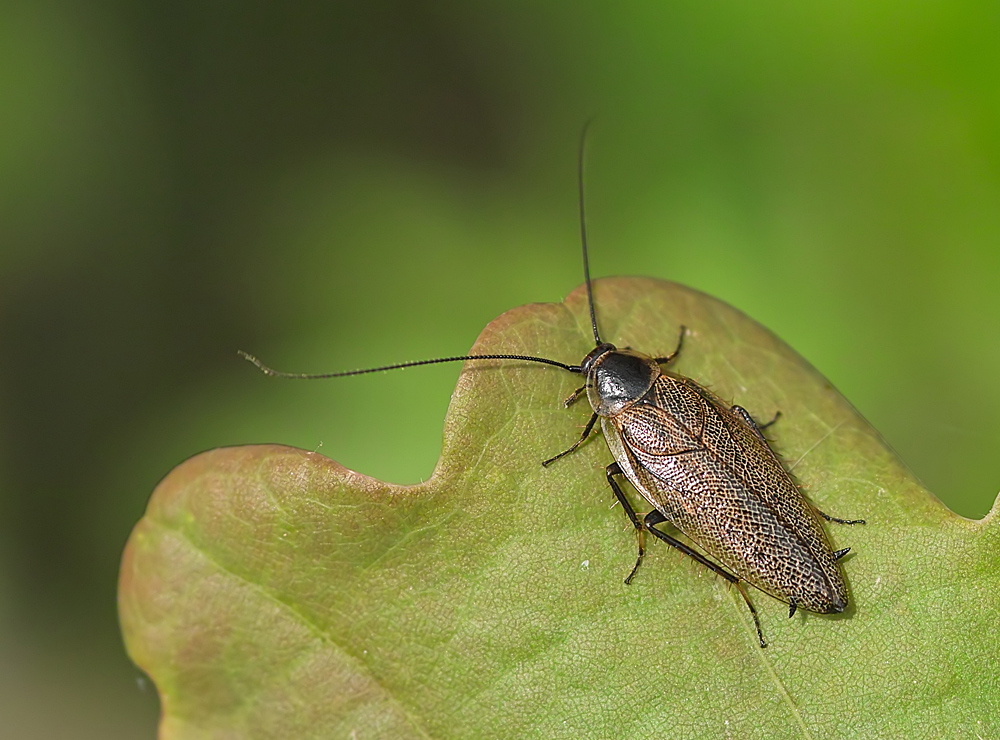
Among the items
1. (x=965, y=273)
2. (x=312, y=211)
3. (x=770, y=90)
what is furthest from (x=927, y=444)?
(x=312, y=211)

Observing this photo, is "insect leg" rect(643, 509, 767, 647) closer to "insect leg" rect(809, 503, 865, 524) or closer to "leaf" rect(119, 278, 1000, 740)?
"leaf" rect(119, 278, 1000, 740)

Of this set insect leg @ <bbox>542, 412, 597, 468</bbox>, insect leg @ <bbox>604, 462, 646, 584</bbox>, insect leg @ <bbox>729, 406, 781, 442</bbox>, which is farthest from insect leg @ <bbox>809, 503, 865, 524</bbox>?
insect leg @ <bbox>542, 412, 597, 468</bbox>

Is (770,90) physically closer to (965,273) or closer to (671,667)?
(965,273)

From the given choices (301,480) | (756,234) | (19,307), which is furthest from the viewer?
(19,307)

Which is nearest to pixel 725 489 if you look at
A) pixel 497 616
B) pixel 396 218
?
pixel 497 616

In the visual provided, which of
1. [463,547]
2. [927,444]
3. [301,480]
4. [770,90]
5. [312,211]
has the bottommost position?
[927,444]

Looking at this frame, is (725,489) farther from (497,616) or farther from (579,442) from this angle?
(497,616)
